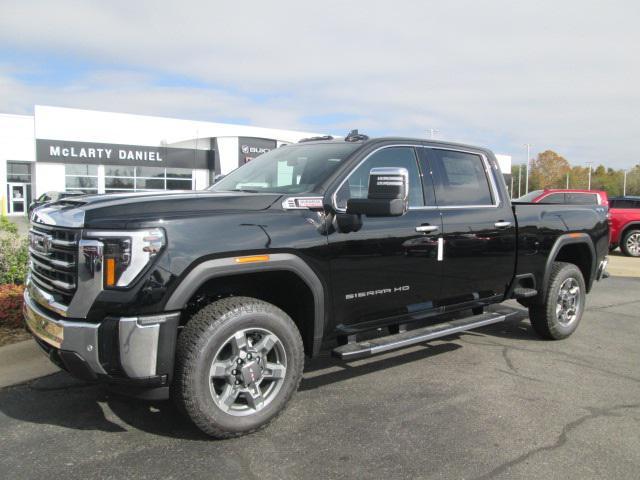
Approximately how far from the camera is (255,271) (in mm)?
3545

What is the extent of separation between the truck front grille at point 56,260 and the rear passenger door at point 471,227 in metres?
2.85

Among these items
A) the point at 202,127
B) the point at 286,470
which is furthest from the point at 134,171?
the point at 286,470

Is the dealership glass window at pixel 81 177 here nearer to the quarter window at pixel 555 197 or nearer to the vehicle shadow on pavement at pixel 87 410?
the quarter window at pixel 555 197

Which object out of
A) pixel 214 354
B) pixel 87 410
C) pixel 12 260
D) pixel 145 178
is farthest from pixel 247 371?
pixel 145 178

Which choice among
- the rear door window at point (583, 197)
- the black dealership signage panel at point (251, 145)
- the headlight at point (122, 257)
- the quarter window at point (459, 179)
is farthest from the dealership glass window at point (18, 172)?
the headlight at point (122, 257)

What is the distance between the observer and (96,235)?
3.17 m

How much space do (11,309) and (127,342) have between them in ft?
11.3

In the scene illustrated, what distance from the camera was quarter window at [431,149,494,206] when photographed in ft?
16.1

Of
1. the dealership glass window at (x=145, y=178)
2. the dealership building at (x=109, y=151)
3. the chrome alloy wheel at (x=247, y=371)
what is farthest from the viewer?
the dealership glass window at (x=145, y=178)

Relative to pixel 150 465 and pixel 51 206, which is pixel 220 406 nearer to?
pixel 150 465

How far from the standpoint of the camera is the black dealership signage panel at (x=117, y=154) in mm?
32031

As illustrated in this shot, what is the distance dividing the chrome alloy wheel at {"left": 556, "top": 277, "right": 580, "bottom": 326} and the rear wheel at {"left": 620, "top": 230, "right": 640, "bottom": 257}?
1174 centimetres

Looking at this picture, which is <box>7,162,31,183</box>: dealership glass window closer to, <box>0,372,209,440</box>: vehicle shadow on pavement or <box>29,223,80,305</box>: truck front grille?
<box>0,372,209,440</box>: vehicle shadow on pavement

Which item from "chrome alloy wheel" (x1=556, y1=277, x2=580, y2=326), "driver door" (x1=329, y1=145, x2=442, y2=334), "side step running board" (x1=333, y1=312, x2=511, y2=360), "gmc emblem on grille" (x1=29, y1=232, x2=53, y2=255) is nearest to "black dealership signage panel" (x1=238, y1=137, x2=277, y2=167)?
"chrome alloy wheel" (x1=556, y1=277, x2=580, y2=326)
